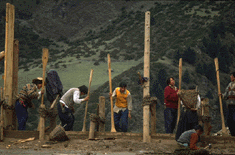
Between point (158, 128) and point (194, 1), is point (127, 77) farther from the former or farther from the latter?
point (194, 1)

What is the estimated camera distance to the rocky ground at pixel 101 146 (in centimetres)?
673

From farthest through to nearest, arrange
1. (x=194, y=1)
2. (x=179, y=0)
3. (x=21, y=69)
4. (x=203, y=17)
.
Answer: (x=179, y=0)
(x=194, y=1)
(x=203, y=17)
(x=21, y=69)

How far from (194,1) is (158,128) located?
5011 centimetres

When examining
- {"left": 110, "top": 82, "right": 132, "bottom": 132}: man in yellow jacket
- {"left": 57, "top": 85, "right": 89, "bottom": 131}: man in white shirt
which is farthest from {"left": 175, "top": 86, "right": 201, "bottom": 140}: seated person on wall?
{"left": 57, "top": 85, "right": 89, "bottom": 131}: man in white shirt

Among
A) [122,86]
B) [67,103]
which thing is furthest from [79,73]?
[67,103]

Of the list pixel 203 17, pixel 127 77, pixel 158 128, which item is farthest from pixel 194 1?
pixel 158 128

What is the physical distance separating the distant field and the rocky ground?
1476 inches

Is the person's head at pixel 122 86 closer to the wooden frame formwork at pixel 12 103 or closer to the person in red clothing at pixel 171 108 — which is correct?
the wooden frame formwork at pixel 12 103

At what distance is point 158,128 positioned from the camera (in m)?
28.4

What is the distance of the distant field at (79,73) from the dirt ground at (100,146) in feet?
123

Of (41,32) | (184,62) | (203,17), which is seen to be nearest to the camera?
(184,62)

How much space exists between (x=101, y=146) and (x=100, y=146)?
0.07 feet

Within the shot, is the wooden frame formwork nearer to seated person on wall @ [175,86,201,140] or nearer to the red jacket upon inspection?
seated person on wall @ [175,86,201,140]

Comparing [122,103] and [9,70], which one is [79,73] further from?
[9,70]
